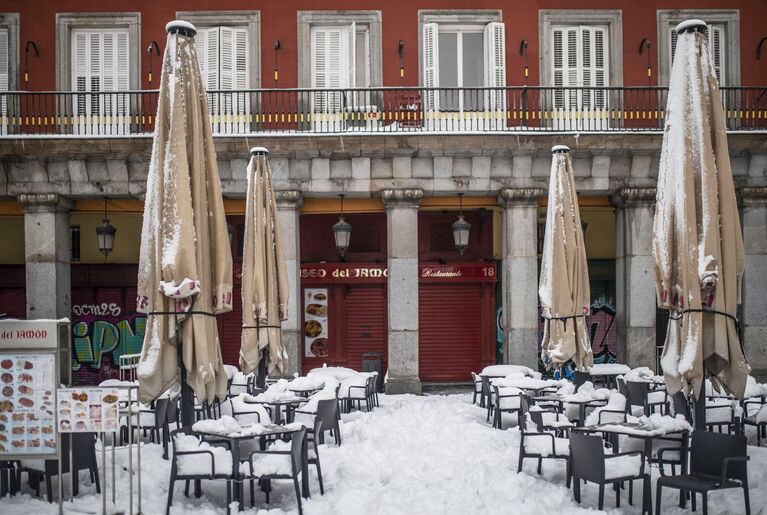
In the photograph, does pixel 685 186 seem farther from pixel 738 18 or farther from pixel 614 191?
pixel 738 18

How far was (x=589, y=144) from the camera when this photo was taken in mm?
18688

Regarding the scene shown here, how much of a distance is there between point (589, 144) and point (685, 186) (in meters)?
10.7

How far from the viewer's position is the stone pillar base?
1875cm

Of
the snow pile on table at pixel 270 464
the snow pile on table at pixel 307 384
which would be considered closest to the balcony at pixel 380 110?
the snow pile on table at pixel 307 384

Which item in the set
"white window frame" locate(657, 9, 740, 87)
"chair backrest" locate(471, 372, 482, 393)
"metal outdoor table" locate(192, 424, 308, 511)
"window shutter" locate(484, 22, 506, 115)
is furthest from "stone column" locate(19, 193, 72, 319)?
"white window frame" locate(657, 9, 740, 87)

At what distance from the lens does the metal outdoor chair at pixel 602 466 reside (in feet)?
25.0

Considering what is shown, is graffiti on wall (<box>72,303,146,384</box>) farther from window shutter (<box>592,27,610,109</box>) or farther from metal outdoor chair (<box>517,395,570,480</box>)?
metal outdoor chair (<box>517,395,570,480</box>)

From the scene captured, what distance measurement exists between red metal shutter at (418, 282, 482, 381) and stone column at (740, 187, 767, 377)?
654 centimetres

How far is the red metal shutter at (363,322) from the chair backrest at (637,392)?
9.29m

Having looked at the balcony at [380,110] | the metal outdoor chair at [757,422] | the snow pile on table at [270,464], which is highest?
the balcony at [380,110]

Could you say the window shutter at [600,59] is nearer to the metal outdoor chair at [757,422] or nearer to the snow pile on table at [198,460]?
the metal outdoor chair at [757,422]

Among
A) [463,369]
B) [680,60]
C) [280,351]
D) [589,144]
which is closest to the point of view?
[680,60]

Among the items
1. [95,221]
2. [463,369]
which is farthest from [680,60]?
[95,221]

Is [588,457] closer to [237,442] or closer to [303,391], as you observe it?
[237,442]
